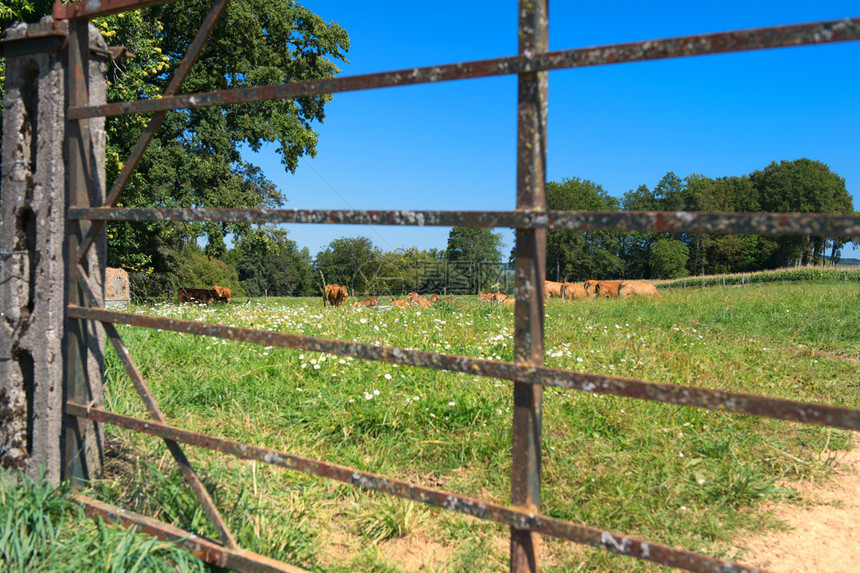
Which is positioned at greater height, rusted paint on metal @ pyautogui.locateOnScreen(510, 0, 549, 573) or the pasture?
rusted paint on metal @ pyautogui.locateOnScreen(510, 0, 549, 573)

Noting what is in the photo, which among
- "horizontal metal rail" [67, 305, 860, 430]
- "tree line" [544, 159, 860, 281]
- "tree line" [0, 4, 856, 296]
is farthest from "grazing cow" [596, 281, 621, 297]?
"tree line" [544, 159, 860, 281]

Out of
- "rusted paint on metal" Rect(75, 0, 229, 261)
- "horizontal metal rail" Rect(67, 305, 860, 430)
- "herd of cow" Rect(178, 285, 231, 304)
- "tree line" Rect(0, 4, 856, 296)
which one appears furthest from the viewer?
"herd of cow" Rect(178, 285, 231, 304)

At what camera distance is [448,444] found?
3758 mm

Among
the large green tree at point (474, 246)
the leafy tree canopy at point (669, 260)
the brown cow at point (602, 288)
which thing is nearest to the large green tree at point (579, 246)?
the leafy tree canopy at point (669, 260)

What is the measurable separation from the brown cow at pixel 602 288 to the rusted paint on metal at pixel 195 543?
15.7 metres

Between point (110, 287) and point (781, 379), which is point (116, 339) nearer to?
point (781, 379)

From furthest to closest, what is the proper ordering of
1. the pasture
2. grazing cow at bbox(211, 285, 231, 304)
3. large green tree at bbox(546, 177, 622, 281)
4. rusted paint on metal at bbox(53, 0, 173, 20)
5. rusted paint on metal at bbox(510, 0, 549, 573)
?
large green tree at bbox(546, 177, 622, 281) → grazing cow at bbox(211, 285, 231, 304) → the pasture → rusted paint on metal at bbox(53, 0, 173, 20) → rusted paint on metal at bbox(510, 0, 549, 573)

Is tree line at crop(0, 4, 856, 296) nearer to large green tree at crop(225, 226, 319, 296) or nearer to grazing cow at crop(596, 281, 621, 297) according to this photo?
grazing cow at crop(596, 281, 621, 297)

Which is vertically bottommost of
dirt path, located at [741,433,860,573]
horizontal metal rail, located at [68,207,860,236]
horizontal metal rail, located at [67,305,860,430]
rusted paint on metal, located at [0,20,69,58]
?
dirt path, located at [741,433,860,573]

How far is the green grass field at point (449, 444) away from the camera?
2748 mm

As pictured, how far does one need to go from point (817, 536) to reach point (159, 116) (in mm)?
4011

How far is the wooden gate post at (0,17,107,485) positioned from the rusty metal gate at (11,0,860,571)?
1.41ft

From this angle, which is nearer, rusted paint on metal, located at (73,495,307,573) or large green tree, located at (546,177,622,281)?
rusted paint on metal, located at (73,495,307,573)

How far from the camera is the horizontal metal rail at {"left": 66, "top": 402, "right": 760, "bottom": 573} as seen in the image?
1497mm
